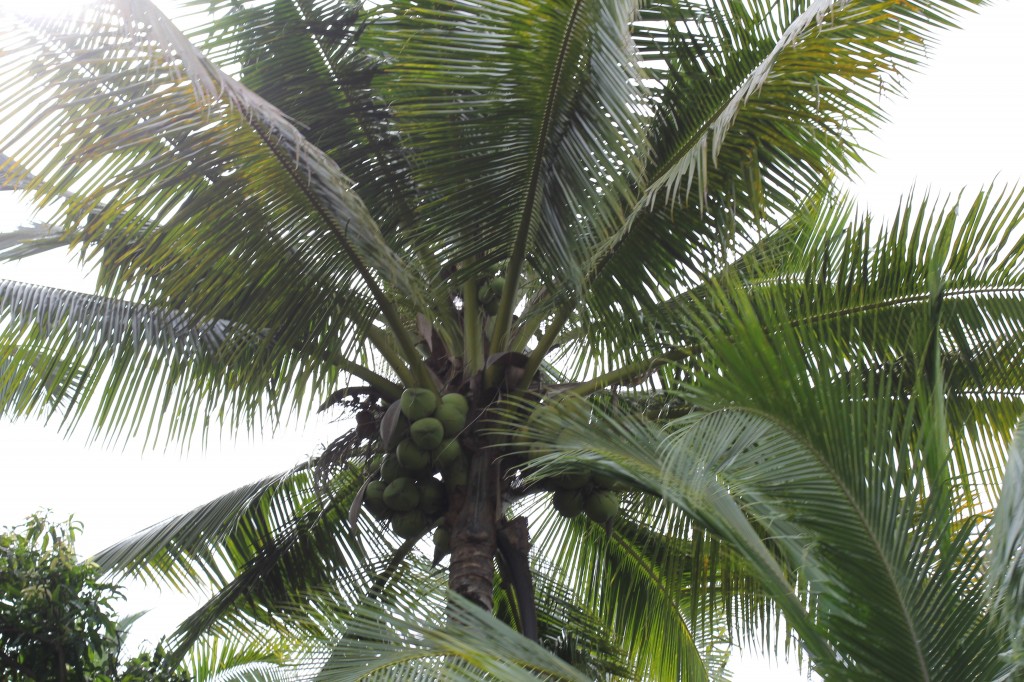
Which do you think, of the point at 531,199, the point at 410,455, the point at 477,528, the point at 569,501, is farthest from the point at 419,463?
the point at 531,199

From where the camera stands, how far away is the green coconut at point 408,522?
5672 mm

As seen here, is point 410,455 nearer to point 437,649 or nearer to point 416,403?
point 416,403

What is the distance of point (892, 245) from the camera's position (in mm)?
5332

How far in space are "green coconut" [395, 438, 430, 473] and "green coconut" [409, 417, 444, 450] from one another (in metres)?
0.04

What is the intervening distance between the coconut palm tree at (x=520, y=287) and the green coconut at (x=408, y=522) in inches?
0.5

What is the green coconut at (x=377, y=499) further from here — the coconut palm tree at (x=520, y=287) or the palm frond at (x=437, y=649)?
the palm frond at (x=437, y=649)

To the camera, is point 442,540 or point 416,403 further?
point 442,540

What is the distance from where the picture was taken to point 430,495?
568cm

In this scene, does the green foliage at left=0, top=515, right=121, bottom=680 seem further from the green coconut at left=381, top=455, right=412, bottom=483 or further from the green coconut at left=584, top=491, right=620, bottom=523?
the green coconut at left=584, top=491, right=620, bottom=523

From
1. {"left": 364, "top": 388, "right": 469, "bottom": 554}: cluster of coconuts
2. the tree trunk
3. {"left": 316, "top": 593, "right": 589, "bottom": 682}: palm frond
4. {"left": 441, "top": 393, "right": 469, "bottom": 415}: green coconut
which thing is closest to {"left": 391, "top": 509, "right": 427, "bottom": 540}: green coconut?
{"left": 364, "top": 388, "right": 469, "bottom": 554}: cluster of coconuts

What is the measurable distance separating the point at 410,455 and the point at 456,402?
353 millimetres

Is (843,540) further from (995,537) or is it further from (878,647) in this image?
(995,537)

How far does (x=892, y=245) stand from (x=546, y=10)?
192 cm

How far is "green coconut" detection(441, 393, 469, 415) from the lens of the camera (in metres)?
5.58
